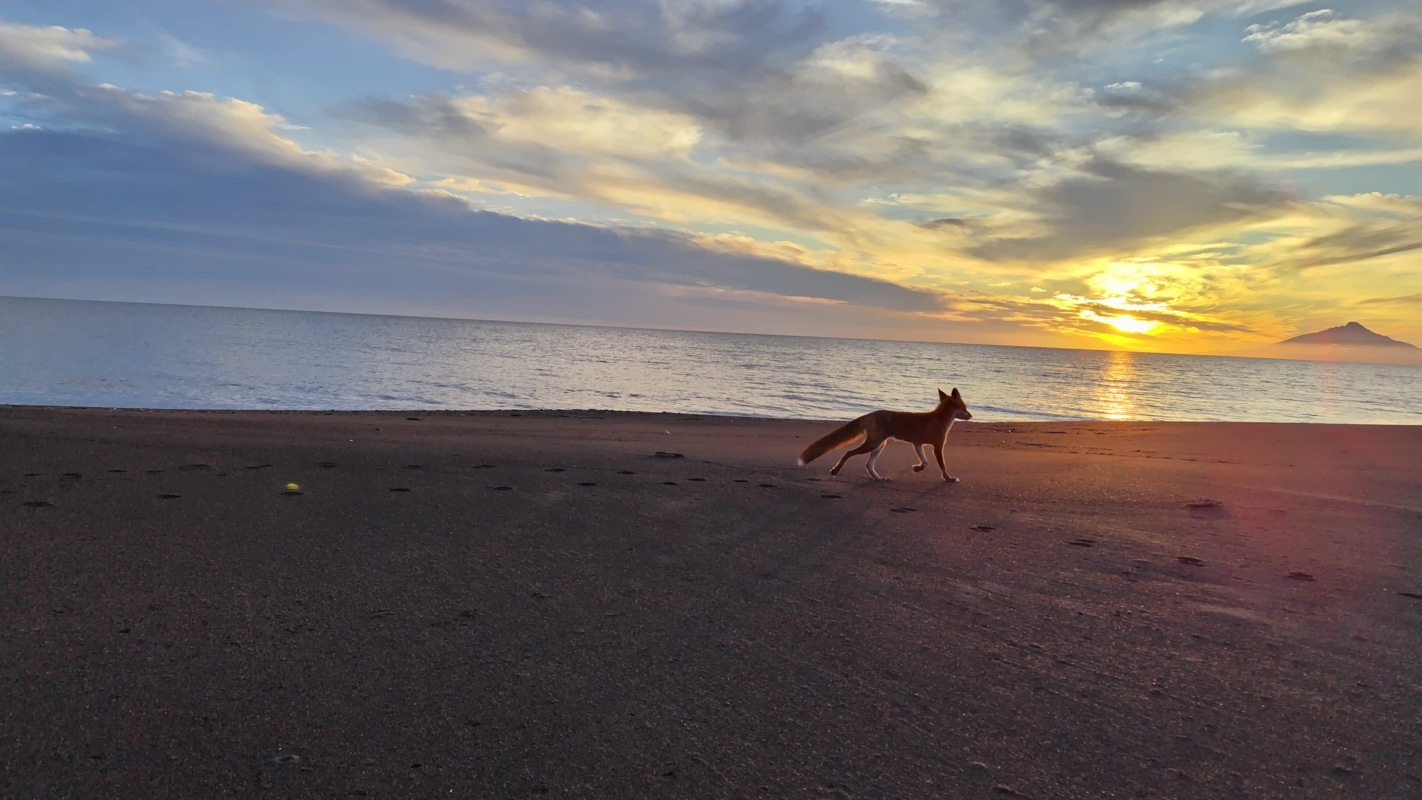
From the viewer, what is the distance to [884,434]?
11.2 metres

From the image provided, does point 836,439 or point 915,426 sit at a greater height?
point 915,426

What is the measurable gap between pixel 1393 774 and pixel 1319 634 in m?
1.88

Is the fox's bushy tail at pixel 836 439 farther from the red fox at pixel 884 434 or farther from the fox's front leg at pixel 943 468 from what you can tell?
the fox's front leg at pixel 943 468

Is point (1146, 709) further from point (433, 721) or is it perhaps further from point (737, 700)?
point (433, 721)

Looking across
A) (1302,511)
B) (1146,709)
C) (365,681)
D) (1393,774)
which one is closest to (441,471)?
(365,681)

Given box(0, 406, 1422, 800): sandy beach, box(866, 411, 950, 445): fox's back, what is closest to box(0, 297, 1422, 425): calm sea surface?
box(866, 411, 950, 445): fox's back

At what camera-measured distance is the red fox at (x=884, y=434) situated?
1121cm

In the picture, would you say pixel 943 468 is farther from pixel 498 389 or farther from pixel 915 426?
pixel 498 389

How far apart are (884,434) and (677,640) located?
7.43 m

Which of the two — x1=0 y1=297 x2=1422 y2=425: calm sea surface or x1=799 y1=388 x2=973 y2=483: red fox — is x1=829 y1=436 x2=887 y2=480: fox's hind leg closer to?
x1=799 y1=388 x2=973 y2=483: red fox

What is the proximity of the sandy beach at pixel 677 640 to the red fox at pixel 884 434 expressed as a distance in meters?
1.95

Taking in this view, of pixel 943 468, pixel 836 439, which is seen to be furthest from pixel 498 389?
pixel 943 468

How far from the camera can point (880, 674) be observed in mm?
3975

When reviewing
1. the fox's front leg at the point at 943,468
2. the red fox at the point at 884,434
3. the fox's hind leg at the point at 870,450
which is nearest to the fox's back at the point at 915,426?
the red fox at the point at 884,434
